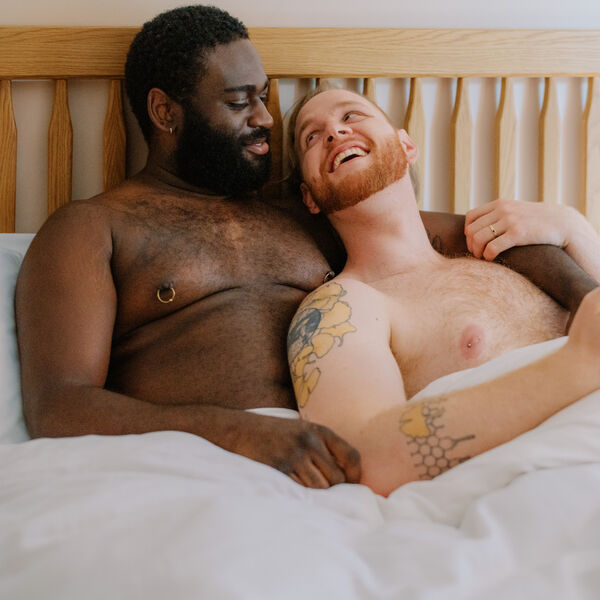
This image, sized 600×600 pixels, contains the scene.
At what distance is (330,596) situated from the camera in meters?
0.57

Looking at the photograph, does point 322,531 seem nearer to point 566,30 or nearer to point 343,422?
point 343,422

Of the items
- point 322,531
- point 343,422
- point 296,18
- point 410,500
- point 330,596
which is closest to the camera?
point 330,596

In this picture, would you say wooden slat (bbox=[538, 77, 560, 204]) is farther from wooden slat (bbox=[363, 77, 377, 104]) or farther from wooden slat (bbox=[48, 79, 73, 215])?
wooden slat (bbox=[48, 79, 73, 215])

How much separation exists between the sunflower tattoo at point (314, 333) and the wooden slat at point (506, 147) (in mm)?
863

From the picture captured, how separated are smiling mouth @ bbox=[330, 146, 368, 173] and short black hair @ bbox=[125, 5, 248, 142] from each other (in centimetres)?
35

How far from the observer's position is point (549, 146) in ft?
6.08

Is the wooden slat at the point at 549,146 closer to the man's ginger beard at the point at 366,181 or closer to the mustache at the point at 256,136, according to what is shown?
the man's ginger beard at the point at 366,181

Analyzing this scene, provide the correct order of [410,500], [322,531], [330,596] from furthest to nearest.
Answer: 1. [410,500]
2. [322,531]
3. [330,596]

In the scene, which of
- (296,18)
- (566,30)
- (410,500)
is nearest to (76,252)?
(410,500)

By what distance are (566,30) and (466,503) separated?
155 cm

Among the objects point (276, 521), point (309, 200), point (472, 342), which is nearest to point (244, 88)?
point (309, 200)

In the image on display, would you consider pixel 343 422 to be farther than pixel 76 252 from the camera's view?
No

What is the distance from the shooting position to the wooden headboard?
5.27 feet

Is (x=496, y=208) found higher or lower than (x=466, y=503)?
higher
